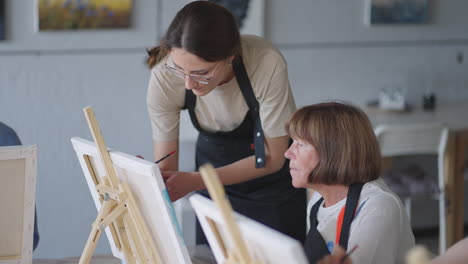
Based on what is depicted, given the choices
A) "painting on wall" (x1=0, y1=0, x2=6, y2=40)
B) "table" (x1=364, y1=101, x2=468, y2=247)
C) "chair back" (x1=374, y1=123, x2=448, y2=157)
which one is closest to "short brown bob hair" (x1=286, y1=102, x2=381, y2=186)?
"chair back" (x1=374, y1=123, x2=448, y2=157)

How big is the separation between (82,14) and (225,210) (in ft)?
8.98

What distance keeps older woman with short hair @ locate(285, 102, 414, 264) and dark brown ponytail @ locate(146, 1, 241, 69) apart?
0.29m

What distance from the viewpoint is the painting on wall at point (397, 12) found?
14.0ft

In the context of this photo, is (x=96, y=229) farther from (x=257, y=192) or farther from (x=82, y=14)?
(x=82, y=14)

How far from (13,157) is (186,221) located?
196 cm

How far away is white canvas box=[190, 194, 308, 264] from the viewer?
1121 millimetres

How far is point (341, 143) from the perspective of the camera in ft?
6.11

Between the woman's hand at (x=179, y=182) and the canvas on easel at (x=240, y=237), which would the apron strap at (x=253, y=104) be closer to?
the woman's hand at (x=179, y=182)

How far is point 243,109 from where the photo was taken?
233 cm

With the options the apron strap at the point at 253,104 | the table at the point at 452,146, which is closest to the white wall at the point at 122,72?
the table at the point at 452,146

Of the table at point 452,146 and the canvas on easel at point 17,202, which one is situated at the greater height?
the canvas on easel at point 17,202

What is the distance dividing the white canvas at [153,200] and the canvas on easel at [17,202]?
16 cm

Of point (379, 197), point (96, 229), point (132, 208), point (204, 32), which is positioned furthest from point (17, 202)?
point (379, 197)

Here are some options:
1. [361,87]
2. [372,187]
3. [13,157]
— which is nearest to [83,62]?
[361,87]
